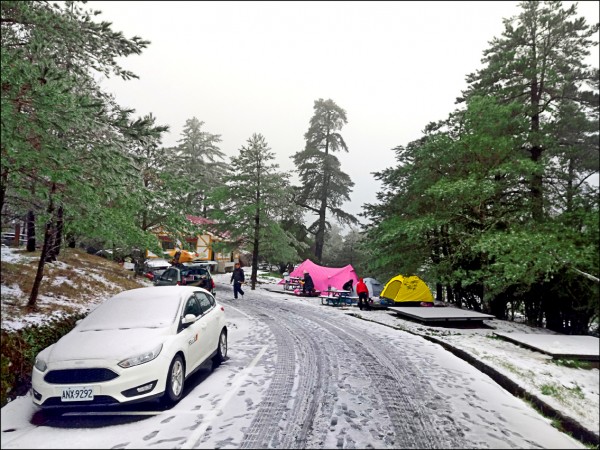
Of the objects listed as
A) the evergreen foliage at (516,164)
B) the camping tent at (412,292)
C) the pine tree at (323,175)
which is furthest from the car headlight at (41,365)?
the pine tree at (323,175)

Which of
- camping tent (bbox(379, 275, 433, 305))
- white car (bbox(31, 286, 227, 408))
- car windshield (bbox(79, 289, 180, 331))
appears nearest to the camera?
white car (bbox(31, 286, 227, 408))

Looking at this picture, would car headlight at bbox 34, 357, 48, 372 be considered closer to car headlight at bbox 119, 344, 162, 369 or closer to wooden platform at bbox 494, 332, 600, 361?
car headlight at bbox 119, 344, 162, 369

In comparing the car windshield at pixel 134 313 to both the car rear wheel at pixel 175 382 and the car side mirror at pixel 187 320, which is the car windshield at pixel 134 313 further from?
the car rear wheel at pixel 175 382

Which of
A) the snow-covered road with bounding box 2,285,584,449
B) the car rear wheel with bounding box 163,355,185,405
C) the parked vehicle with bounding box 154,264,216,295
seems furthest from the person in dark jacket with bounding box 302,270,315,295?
the car rear wheel with bounding box 163,355,185,405

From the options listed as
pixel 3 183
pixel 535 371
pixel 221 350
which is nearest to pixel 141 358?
pixel 221 350

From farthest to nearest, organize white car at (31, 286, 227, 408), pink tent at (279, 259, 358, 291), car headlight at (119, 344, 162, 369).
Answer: pink tent at (279, 259, 358, 291)
car headlight at (119, 344, 162, 369)
white car at (31, 286, 227, 408)

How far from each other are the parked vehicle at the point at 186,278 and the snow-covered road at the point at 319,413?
1049 cm

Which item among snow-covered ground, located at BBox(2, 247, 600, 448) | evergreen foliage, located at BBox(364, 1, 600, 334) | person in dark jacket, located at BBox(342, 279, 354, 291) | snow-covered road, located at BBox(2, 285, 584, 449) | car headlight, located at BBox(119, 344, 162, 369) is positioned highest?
evergreen foliage, located at BBox(364, 1, 600, 334)

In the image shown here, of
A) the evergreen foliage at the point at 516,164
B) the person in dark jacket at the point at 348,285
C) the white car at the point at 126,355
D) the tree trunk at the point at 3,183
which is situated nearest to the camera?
the white car at the point at 126,355

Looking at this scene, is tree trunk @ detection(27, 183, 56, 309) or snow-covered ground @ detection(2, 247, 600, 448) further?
tree trunk @ detection(27, 183, 56, 309)

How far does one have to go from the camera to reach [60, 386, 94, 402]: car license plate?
431 cm

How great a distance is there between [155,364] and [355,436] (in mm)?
2750

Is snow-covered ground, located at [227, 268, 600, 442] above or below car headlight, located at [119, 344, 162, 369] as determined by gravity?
below

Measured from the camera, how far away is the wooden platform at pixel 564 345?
5684mm
